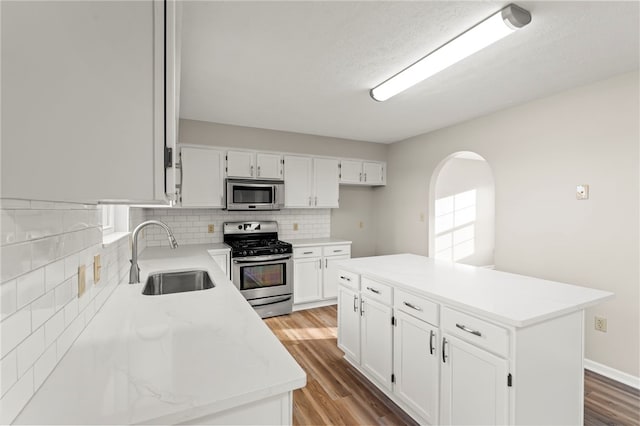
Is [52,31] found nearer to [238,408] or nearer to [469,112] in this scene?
[238,408]

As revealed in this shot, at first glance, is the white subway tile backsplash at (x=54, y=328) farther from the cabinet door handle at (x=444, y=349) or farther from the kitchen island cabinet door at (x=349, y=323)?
the kitchen island cabinet door at (x=349, y=323)

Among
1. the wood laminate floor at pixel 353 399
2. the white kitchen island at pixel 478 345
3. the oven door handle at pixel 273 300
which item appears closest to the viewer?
the white kitchen island at pixel 478 345

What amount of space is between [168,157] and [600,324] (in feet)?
11.4

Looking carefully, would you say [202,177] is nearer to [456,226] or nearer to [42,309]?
[42,309]

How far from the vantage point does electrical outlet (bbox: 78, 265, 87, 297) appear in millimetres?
991

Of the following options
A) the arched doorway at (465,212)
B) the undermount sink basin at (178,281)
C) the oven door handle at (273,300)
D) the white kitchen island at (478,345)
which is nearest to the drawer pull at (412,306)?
the white kitchen island at (478,345)

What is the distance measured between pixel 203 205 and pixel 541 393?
11.4 ft

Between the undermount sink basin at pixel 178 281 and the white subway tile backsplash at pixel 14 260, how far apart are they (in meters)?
1.37

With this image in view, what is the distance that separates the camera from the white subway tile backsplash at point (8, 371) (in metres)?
0.56

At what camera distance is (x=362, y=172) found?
15.6ft

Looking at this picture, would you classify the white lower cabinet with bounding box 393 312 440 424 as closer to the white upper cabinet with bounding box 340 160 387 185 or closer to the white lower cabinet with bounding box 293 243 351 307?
the white lower cabinet with bounding box 293 243 351 307

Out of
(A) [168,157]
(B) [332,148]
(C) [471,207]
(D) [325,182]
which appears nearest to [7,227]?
(A) [168,157]

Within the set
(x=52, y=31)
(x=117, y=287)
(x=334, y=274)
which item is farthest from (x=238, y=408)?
(x=334, y=274)

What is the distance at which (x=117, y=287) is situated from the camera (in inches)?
63.5
